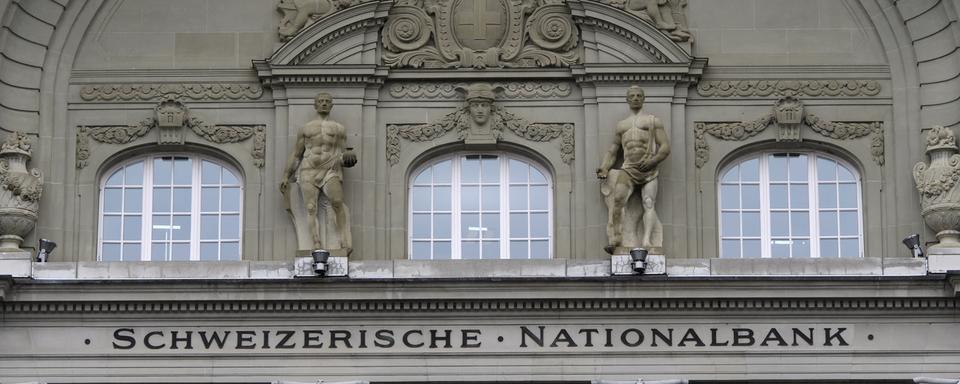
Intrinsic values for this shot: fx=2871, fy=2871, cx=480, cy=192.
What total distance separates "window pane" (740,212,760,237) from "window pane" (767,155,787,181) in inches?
26.3

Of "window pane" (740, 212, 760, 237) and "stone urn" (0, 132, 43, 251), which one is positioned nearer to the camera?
"stone urn" (0, 132, 43, 251)

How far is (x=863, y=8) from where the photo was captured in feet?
150

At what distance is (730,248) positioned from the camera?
44.9 meters

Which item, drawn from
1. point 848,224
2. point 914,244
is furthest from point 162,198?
point 914,244

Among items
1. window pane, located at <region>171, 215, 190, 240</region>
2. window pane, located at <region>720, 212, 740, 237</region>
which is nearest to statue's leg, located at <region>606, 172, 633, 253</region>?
window pane, located at <region>720, 212, 740, 237</region>

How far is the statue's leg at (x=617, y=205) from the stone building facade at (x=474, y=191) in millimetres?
221

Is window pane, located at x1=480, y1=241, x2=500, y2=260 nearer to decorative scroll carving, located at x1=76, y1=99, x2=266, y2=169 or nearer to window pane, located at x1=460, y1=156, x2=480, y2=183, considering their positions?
window pane, located at x1=460, y1=156, x2=480, y2=183

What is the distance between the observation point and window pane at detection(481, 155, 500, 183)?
45.4 m

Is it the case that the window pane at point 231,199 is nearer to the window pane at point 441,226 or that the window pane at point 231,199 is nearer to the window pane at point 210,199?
the window pane at point 210,199

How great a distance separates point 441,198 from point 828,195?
6.09 m

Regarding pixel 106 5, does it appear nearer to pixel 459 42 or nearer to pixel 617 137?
pixel 459 42

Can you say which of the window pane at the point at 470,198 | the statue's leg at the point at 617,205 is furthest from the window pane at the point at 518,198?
the statue's leg at the point at 617,205

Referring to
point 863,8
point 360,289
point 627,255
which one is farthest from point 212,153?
point 863,8

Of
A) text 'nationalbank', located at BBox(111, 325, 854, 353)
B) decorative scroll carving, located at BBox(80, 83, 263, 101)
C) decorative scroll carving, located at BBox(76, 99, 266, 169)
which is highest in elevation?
decorative scroll carving, located at BBox(80, 83, 263, 101)
